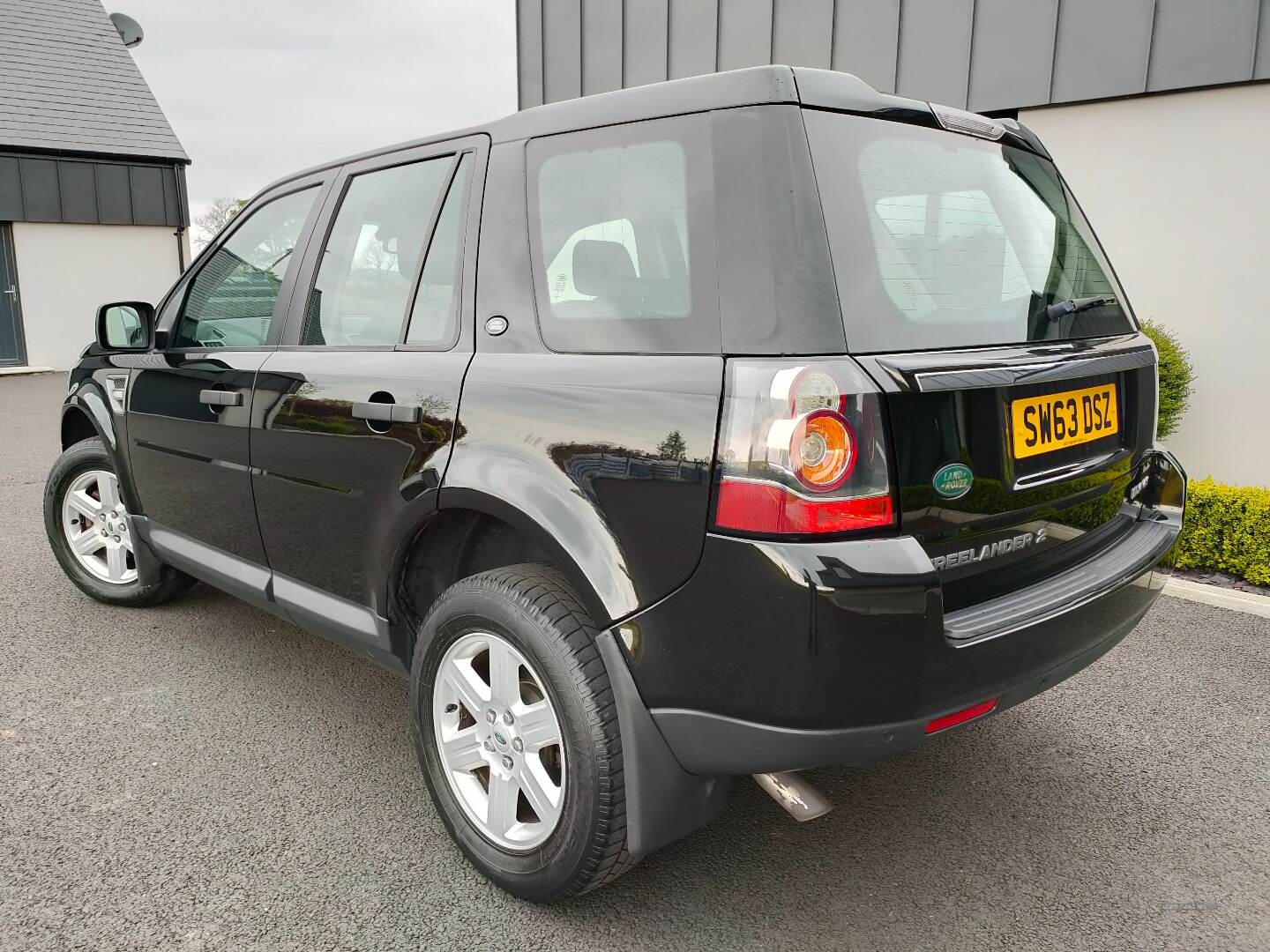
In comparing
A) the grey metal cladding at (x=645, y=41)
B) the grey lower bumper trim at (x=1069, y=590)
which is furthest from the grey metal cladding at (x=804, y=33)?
the grey lower bumper trim at (x=1069, y=590)

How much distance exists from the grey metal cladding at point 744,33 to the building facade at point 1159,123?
0.81 metres

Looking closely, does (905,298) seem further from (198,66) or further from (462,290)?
(198,66)

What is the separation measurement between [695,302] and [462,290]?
0.77 m

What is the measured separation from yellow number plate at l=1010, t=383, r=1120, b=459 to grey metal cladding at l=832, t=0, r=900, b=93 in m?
5.70

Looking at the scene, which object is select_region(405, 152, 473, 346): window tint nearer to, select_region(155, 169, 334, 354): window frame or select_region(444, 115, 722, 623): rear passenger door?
select_region(444, 115, 722, 623): rear passenger door

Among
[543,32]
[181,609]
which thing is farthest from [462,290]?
[543,32]

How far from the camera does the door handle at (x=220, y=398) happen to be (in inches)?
119

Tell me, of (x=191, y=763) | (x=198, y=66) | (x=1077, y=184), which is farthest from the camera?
(x=198, y=66)

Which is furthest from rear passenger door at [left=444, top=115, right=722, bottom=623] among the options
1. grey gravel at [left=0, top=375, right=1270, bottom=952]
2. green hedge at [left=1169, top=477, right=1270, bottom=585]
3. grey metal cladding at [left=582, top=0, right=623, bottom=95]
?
grey metal cladding at [left=582, top=0, right=623, bottom=95]

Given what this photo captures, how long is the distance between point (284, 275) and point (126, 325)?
105 cm

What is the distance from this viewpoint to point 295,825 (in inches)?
99.0

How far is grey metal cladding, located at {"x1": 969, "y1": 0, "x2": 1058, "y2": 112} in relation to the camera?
255 inches

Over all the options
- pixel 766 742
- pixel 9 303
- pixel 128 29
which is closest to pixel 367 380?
pixel 766 742

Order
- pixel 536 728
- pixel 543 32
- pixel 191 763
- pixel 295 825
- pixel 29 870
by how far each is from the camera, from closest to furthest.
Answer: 1. pixel 536 728
2. pixel 29 870
3. pixel 295 825
4. pixel 191 763
5. pixel 543 32
